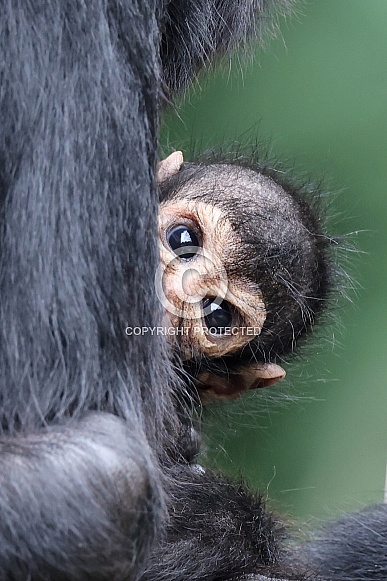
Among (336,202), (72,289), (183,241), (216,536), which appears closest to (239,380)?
(183,241)

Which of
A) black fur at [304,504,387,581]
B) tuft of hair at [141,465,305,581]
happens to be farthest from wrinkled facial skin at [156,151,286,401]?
black fur at [304,504,387,581]

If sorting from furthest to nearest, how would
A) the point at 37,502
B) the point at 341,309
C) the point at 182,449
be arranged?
the point at 341,309, the point at 182,449, the point at 37,502

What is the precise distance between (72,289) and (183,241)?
28.3 inches

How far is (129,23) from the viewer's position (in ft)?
2.64

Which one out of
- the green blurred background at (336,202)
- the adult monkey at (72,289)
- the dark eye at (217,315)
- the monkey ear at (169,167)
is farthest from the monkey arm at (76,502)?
the green blurred background at (336,202)

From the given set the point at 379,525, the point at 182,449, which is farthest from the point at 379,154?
the point at 379,525

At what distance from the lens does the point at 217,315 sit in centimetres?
146

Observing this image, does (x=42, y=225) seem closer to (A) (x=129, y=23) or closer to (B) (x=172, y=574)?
(A) (x=129, y=23)

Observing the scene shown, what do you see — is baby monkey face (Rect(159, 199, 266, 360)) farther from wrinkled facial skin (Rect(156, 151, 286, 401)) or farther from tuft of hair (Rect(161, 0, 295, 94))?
tuft of hair (Rect(161, 0, 295, 94))

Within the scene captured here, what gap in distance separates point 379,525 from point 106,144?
0.69 m

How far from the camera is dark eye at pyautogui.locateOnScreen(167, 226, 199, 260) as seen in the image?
1444mm

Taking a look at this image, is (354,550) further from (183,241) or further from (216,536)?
(183,241)

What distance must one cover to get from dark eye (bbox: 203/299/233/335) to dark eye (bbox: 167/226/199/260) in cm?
8

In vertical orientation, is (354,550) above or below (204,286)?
below
